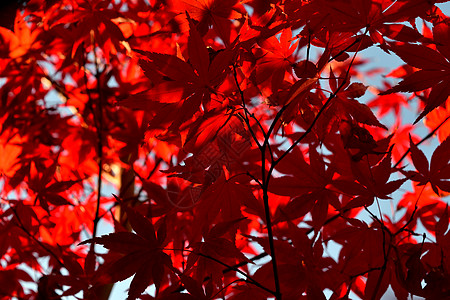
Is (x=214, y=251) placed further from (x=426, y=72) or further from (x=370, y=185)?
(x=426, y=72)

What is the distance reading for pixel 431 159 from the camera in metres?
0.69

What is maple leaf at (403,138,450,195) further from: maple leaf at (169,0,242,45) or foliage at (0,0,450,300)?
maple leaf at (169,0,242,45)

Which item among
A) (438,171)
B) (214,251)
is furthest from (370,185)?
(214,251)

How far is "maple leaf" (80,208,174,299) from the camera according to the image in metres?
0.59

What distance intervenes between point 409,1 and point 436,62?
89 mm

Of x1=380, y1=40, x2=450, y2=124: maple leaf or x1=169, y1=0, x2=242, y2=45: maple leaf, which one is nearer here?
x1=380, y1=40, x2=450, y2=124: maple leaf

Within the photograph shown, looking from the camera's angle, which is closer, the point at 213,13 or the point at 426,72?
the point at 426,72

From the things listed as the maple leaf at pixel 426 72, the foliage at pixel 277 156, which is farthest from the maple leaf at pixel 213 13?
the maple leaf at pixel 426 72

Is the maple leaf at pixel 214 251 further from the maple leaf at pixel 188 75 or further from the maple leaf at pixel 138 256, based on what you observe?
the maple leaf at pixel 188 75

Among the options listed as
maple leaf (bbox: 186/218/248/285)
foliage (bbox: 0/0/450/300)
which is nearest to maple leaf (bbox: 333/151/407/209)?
foliage (bbox: 0/0/450/300)

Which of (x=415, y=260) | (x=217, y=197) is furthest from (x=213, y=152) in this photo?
(x=415, y=260)

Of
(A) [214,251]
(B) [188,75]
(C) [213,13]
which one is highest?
(C) [213,13]

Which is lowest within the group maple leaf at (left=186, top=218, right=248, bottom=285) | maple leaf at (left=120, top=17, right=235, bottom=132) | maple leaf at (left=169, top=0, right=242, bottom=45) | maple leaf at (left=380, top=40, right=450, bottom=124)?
maple leaf at (left=186, top=218, right=248, bottom=285)

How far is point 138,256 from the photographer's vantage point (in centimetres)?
62
